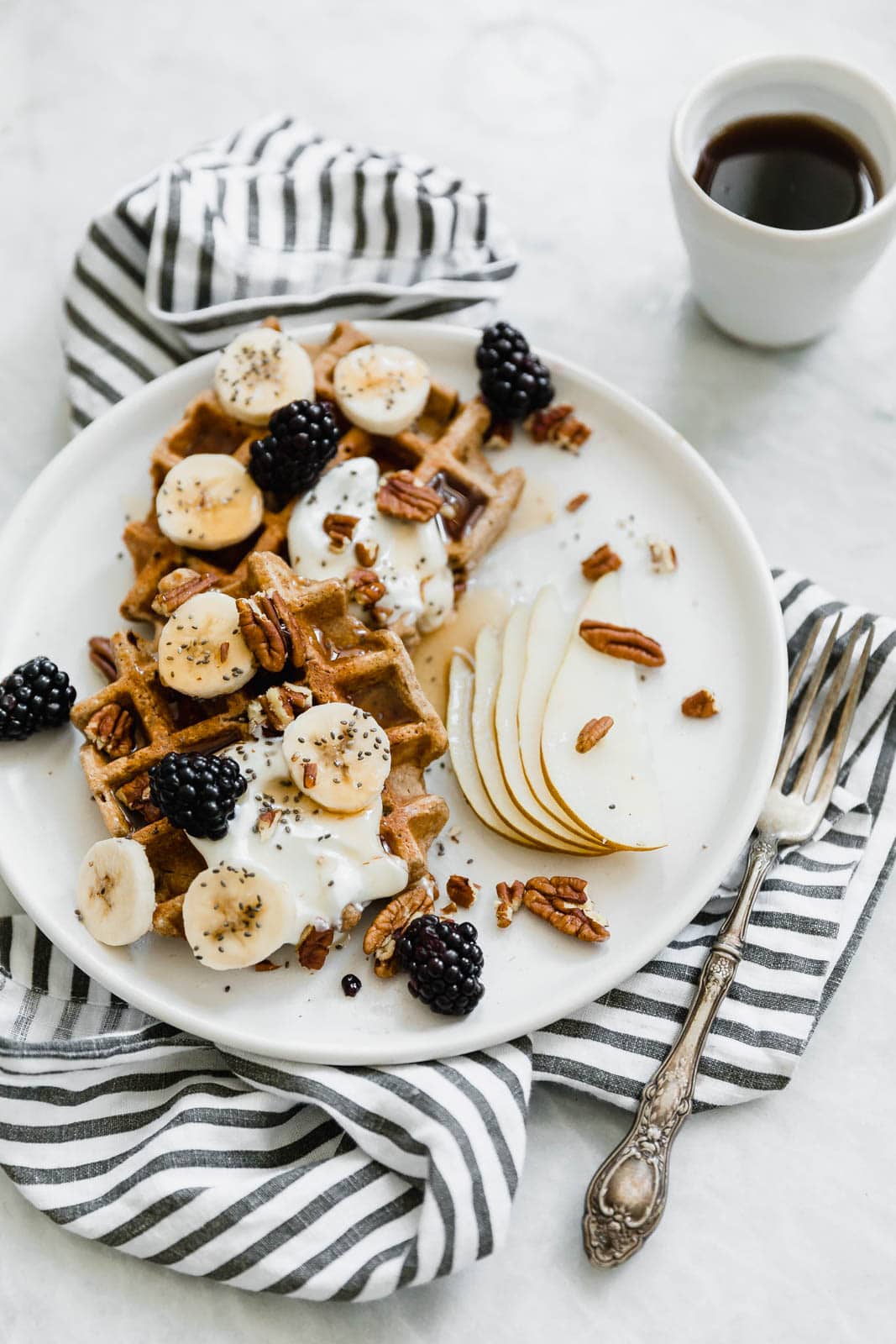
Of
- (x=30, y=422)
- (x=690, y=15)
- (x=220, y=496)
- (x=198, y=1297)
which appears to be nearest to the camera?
(x=198, y=1297)

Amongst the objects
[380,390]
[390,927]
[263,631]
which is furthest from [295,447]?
[390,927]

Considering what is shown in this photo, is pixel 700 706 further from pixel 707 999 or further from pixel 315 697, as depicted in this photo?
pixel 315 697

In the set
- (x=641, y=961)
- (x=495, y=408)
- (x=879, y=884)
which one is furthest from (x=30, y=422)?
(x=879, y=884)

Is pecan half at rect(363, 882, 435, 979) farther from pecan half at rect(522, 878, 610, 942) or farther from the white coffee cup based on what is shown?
the white coffee cup

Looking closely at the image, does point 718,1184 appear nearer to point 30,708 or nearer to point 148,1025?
point 148,1025

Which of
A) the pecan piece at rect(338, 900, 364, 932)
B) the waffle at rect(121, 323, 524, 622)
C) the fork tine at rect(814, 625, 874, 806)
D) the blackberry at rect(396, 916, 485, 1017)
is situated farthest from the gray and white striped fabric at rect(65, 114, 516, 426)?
the blackberry at rect(396, 916, 485, 1017)

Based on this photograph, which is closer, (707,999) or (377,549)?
(707,999)
